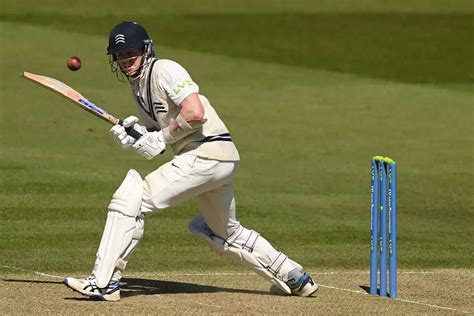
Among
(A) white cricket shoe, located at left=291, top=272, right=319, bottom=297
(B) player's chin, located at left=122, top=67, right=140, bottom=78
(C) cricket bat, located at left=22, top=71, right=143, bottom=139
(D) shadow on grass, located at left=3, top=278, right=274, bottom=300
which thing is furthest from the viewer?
(D) shadow on grass, located at left=3, top=278, right=274, bottom=300

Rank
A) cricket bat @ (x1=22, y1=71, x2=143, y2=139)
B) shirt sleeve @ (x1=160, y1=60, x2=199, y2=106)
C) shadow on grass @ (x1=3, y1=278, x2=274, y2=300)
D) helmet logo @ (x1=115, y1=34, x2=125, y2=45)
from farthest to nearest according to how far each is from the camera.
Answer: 1. shadow on grass @ (x1=3, y1=278, x2=274, y2=300)
2. cricket bat @ (x1=22, y1=71, x2=143, y2=139)
3. helmet logo @ (x1=115, y1=34, x2=125, y2=45)
4. shirt sleeve @ (x1=160, y1=60, x2=199, y2=106)

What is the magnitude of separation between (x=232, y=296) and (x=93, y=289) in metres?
1.10

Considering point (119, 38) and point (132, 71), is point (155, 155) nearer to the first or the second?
point (132, 71)

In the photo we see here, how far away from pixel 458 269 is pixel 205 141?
2.99 meters

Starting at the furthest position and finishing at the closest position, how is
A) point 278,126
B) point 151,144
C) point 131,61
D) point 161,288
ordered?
point 278,126 < point 161,288 < point 131,61 < point 151,144

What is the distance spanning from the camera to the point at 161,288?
31.4 feet

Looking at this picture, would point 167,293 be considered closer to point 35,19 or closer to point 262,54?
point 262,54

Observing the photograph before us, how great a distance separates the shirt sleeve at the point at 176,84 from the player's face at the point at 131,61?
0.24m

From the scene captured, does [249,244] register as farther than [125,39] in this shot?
Yes

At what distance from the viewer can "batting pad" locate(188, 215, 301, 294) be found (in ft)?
30.4

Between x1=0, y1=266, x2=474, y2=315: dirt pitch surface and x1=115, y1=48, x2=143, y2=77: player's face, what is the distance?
5.38 feet

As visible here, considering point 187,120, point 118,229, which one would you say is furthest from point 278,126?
point 118,229

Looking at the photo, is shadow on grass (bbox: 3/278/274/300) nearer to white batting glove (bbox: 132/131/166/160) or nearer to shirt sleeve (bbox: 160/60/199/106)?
white batting glove (bbox: 132/131/166/160)

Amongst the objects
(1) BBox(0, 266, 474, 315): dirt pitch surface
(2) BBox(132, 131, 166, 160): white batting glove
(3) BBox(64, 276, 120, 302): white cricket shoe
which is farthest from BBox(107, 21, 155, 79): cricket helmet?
(1) BBox(0, 266, 474, 315): dirt pitch surface
